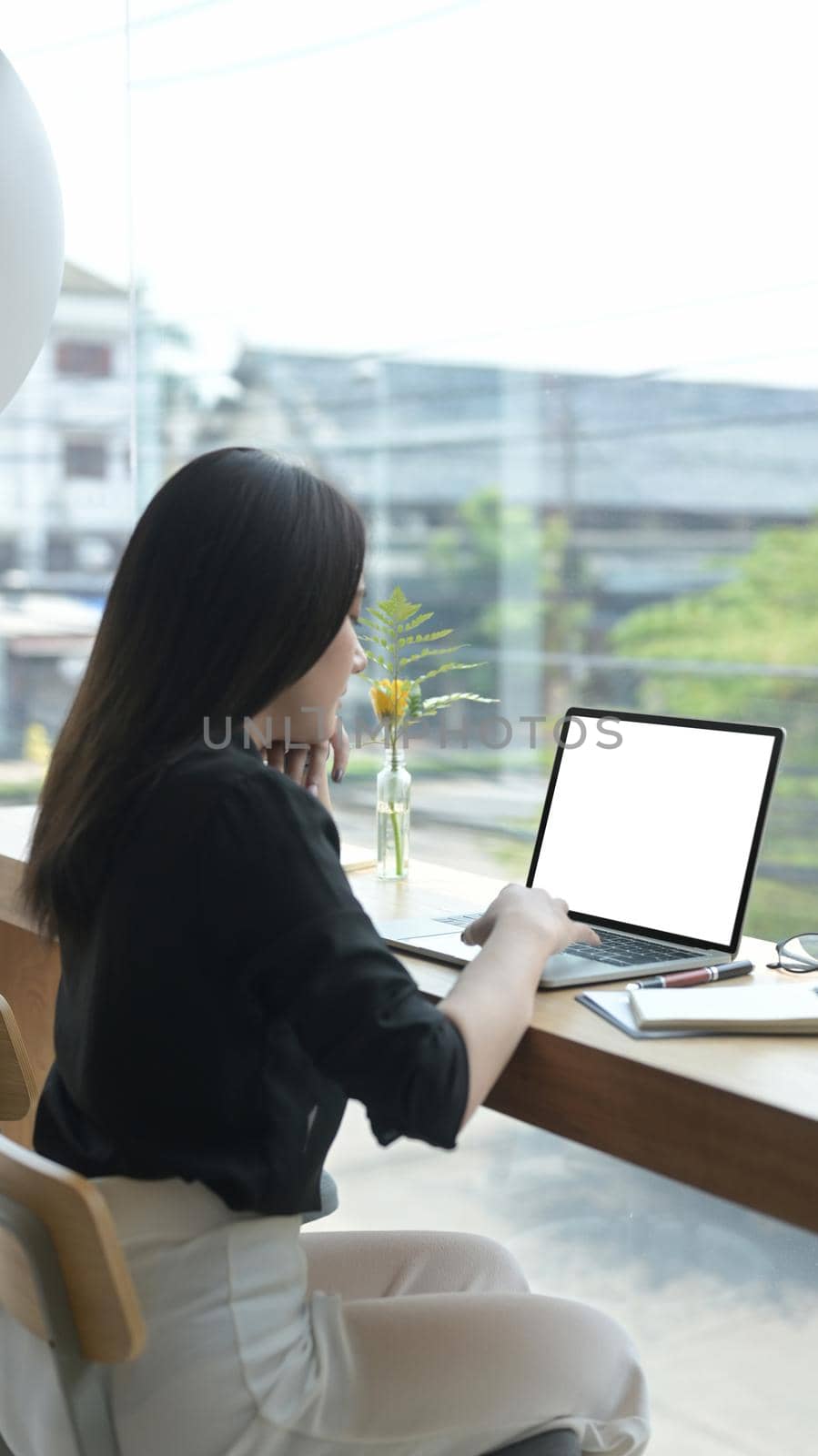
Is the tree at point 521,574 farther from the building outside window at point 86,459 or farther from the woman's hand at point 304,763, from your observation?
the woman's hand at point 304,763

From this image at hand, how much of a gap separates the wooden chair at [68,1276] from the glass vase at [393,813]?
1.00m

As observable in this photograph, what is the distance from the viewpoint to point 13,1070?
1.34 meters

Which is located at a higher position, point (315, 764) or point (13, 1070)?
point (315, 764)

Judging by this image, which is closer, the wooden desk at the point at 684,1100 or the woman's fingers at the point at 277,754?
the wooden desk at the point at 684,1100

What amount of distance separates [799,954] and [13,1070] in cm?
75

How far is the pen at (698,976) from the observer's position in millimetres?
1297

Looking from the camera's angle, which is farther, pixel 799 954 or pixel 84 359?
pixel 84 359

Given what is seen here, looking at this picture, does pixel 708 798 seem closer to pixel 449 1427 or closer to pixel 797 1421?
pixel 449 1427

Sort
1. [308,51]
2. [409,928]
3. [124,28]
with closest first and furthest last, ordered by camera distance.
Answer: [409,928] → [308,51] → [124,28]

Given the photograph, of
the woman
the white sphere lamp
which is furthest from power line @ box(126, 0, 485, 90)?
the woman

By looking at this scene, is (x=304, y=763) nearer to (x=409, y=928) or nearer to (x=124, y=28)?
(x=409, y=928)

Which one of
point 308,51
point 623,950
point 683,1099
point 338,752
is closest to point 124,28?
point 308,51

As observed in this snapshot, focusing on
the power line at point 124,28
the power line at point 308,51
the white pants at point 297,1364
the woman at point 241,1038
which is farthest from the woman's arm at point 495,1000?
the power line at point 124,28

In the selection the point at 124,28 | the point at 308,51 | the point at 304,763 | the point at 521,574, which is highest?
the point at 124,28
